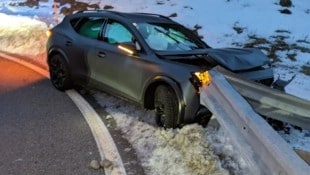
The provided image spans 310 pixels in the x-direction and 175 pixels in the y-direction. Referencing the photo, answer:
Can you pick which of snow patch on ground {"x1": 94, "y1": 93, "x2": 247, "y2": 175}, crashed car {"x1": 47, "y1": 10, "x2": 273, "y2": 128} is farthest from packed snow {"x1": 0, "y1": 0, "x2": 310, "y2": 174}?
crashed car {"x1": 47, "y1": 10, "x2": 273, "y2": 128}

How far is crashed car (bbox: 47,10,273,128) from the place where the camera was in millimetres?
6977

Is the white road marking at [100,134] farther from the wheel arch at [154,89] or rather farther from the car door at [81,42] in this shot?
the wheel arch at [154,89]

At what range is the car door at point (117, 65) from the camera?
7.69 metres

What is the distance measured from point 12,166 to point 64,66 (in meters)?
3.74

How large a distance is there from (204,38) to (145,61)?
7265 mm

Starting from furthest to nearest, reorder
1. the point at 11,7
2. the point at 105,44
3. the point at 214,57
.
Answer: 1. the point at 11,7
2. the point at 105,44
3. the point at 214,57

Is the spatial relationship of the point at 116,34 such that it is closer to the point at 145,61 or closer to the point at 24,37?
the point at 145,61

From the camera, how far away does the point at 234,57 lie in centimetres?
748

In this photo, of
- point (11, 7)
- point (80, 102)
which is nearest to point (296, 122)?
point (80, 102)

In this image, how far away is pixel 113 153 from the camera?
6.41 meters

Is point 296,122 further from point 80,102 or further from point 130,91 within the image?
point 80,102

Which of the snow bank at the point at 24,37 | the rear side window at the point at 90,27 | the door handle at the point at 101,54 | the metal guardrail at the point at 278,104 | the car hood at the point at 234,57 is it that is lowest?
the snow bank at the point at 24,37

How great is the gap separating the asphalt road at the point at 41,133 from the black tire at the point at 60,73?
15cm

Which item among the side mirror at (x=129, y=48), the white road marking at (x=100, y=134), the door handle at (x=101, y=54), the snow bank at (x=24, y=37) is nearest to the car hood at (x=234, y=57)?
the side mirror at (x=129, y=48)
